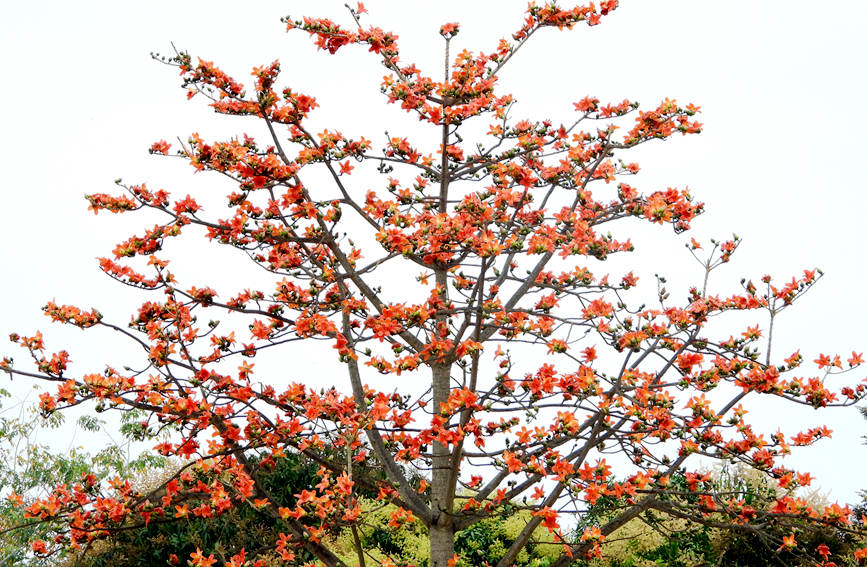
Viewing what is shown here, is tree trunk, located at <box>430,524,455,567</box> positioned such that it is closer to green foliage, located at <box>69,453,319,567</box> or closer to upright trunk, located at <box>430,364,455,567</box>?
upright trunk, located at <box>430,364,455,567</box>

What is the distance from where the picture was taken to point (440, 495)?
5645mm

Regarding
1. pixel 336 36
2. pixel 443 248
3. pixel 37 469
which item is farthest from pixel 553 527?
pixel 37 469

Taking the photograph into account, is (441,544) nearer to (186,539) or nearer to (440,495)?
(440,495)

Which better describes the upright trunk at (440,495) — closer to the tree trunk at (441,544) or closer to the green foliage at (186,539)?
the tree trunk at (441,544)

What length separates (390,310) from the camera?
16.1 ft

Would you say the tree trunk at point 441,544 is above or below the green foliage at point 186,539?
below

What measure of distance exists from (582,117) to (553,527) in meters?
3.10

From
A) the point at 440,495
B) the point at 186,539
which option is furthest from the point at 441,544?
the point at 186,539

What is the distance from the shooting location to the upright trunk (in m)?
5.55

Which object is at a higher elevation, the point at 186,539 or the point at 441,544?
the point at 186,539

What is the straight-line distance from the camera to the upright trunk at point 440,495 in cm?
→ 555

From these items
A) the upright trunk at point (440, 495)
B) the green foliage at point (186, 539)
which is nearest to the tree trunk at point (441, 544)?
the upright trunk at point (440, 495)

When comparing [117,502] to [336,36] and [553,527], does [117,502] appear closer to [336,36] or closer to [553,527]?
[553,527]

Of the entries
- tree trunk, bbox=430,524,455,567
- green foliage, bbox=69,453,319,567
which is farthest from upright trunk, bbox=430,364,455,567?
green foliage, bbox=69,453,319,567
